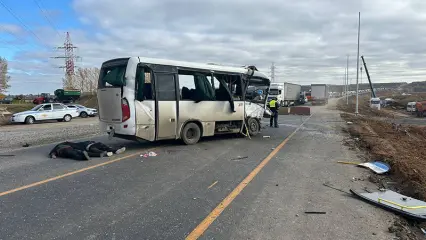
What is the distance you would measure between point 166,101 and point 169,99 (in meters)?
0.13

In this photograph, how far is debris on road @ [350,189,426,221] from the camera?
196 inches

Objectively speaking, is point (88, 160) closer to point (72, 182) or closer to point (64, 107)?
point (72, 182)

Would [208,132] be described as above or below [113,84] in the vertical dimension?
below

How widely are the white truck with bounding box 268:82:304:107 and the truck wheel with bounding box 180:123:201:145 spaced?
34.7 m

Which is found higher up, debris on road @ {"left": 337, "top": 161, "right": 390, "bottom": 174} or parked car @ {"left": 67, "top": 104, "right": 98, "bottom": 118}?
parked car @ {"left": 67, "top": 104, "right": 98, "bottom": 118}

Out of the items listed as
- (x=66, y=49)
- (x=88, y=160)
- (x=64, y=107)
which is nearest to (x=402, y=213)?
(x=88, y=160)

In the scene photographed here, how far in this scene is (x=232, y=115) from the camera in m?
13.1

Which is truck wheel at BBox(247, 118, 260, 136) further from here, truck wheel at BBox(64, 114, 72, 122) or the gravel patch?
truck wheel at BBox(64, 114, 72, 122)

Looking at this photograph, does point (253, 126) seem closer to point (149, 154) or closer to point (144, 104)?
point (144, 104)

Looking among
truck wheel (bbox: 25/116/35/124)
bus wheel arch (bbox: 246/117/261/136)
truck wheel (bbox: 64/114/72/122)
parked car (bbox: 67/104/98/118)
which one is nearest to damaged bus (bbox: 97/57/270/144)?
bus wheel arch (bbox: 246/117/261/136)

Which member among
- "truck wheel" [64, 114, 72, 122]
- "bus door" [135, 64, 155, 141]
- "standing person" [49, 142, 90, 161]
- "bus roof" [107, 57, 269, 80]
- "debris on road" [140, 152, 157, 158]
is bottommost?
"truck wheel" [64, 114, 72, 122]

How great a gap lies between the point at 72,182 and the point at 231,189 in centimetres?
295

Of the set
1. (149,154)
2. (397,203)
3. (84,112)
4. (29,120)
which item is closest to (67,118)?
(29,120)

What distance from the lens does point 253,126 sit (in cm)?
1444
